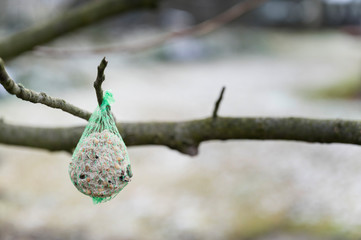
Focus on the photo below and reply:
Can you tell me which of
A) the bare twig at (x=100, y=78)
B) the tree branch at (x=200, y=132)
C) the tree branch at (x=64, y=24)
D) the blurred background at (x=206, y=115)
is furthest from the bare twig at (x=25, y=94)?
the blurred background at (x=206, y=115)

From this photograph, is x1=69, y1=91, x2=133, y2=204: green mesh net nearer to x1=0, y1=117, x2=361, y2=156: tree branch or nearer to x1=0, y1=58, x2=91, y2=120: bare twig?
x1=0, y1=58, x2=91, y2=120: bare twig

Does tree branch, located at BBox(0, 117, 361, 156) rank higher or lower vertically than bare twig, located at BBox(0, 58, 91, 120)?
lower

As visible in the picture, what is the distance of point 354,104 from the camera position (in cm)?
614

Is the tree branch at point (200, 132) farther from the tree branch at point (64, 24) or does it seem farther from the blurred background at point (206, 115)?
the blurred background at point (206, 115)

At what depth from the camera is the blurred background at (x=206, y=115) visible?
144 inches

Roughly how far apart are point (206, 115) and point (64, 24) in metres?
3.87

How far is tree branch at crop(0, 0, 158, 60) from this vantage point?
2.28m

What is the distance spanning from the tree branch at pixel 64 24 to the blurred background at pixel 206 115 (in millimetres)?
212

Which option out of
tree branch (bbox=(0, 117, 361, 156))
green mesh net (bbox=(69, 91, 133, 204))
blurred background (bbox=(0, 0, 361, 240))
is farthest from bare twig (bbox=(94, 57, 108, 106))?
blurred background (bbox=(0, 0, 361, 240))

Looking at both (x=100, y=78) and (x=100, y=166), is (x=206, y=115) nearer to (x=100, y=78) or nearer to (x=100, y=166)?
(x=100, y=166)

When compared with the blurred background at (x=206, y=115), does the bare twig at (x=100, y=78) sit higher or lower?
higher

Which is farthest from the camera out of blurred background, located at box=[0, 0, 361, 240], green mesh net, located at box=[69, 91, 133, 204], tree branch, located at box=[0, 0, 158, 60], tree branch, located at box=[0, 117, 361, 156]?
blurred background, located at box=[0, 0, 361, 240]

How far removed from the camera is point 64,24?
2328 mm

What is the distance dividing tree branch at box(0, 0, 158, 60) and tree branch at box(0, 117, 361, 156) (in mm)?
625
